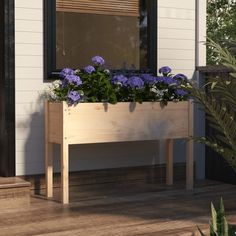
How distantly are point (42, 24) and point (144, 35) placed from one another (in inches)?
43.9

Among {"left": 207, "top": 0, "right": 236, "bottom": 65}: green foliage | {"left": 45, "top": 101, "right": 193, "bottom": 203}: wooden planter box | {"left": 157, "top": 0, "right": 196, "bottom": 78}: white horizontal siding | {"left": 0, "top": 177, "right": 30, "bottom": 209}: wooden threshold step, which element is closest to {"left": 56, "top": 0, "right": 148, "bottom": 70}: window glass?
{"left": 157, "top": 0, "right": 196, "bottom": 78}: white horizontal siding

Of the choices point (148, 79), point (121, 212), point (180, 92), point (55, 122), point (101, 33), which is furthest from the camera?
point (101, 33)

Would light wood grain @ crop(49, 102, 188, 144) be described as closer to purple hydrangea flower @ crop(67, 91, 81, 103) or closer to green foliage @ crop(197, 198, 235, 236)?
purple hydrangea flower @ crop(67, 91, 81, 103)

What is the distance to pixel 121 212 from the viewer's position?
4344 millimetres

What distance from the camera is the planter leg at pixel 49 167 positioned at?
4.93 metres

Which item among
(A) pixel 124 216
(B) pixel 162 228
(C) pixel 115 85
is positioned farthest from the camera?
(C) pixel 115 85

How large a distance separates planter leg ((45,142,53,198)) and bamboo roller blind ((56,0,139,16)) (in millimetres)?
1260

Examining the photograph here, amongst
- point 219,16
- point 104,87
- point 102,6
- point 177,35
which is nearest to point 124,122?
point 104,87

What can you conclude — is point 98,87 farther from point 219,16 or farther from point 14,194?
point 219,16

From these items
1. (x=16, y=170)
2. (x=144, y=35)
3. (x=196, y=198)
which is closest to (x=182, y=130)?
(x=196, y=198)

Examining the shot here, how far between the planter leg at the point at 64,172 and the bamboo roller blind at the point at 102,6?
4.52 feet

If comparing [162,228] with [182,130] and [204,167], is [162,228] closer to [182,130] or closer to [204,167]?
[182,130]

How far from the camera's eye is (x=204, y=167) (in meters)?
6.08

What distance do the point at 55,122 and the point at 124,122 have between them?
22.9 inches
